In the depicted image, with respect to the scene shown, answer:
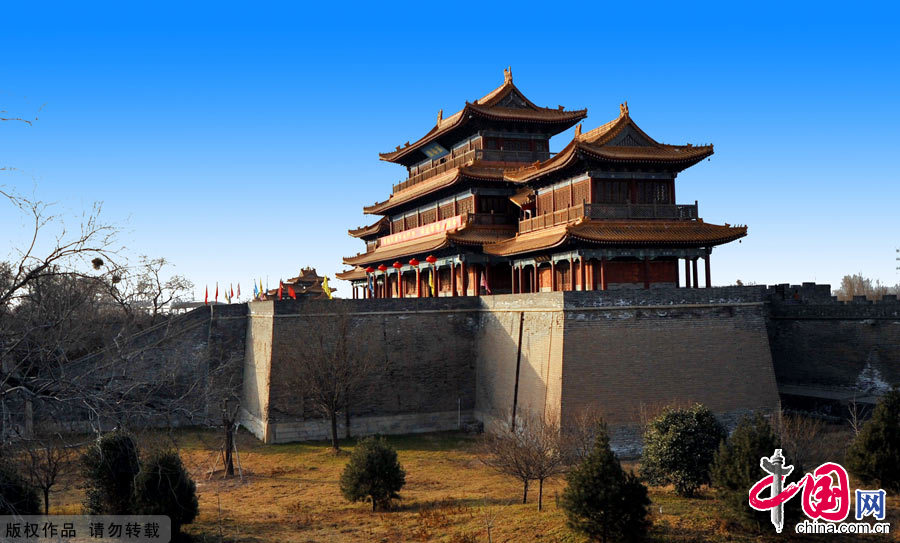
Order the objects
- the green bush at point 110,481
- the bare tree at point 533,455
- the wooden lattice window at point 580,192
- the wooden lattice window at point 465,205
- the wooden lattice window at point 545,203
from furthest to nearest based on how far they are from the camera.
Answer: the wooden lattice window at point 465,205, the wooden lattice window at point 545,203, the wooden lattice window at point 580,192, the bare tree at point 533,455, the green bush at point 110,481

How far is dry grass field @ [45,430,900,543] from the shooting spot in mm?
13617

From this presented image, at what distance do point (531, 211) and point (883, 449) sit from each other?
53.0 feet

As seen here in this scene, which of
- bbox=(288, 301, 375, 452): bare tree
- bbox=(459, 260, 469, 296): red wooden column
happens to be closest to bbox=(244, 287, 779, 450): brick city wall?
bbox=(288, 301, 375, 452): bare tree

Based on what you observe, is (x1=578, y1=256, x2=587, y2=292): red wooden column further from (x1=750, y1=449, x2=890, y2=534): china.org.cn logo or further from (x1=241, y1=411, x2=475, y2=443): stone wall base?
(x1=750, y1=449, x2=890, y2=534): china.org.cn logo

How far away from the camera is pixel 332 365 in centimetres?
2348

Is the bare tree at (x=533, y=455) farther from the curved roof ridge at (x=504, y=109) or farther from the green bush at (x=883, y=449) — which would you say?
the curved roof ridge at (x=504, y=109)

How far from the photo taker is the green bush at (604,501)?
12656 millimetres

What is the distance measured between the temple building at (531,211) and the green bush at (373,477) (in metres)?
9.28

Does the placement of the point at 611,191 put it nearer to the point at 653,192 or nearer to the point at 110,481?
the point at 653,192

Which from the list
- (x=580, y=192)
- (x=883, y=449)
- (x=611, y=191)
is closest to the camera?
(x=883, y=449)

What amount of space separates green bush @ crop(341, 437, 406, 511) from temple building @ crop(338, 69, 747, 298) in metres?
9.28

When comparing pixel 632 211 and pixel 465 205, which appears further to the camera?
pixel 465 205

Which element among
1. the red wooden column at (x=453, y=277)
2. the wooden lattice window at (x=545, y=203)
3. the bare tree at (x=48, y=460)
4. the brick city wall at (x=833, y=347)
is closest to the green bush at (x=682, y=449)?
the brick city wall at (x=833, y=347)

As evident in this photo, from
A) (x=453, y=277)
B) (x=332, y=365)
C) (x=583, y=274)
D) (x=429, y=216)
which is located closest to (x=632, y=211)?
(x=583, y=274)
